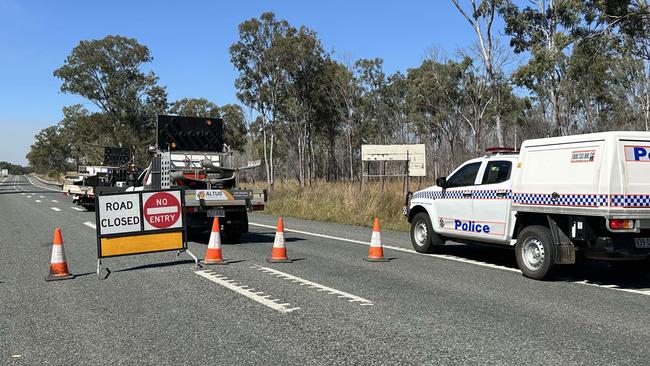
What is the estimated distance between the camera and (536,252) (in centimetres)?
818

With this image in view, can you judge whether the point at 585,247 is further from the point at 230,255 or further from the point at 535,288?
the point at 230,255

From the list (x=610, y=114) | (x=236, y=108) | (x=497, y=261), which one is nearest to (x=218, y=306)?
(x=497, y=261)

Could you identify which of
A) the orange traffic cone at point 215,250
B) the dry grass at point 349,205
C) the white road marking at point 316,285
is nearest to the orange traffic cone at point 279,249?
the white road marking at point 316,285

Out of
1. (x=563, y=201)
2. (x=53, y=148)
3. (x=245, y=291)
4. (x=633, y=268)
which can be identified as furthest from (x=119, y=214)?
(x=53, y=148)

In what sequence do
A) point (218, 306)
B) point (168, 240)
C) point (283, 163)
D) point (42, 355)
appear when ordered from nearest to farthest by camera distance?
point (42, 355), point (218, 306), point (168, 240), point (283, 163)

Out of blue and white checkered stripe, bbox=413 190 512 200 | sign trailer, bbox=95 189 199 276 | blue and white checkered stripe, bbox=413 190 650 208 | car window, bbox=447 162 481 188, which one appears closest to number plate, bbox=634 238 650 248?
blue and white checkered stripe, bbox=413 190 650 208

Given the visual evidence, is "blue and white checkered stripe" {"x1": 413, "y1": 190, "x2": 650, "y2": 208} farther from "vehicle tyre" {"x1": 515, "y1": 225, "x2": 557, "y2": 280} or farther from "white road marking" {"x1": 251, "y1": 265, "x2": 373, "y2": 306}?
"white road marking" {"x1": 251, "y1": 265, "x2": 373, "y2": 306}

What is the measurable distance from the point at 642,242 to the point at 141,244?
7548mm

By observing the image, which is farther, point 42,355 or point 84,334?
point 84,334

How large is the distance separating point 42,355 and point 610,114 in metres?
52.2

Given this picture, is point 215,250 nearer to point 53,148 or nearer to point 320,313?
point 320,313

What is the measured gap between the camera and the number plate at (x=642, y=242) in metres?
7.43

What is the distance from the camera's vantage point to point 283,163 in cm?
7500

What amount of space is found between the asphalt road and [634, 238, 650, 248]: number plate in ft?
2.04
